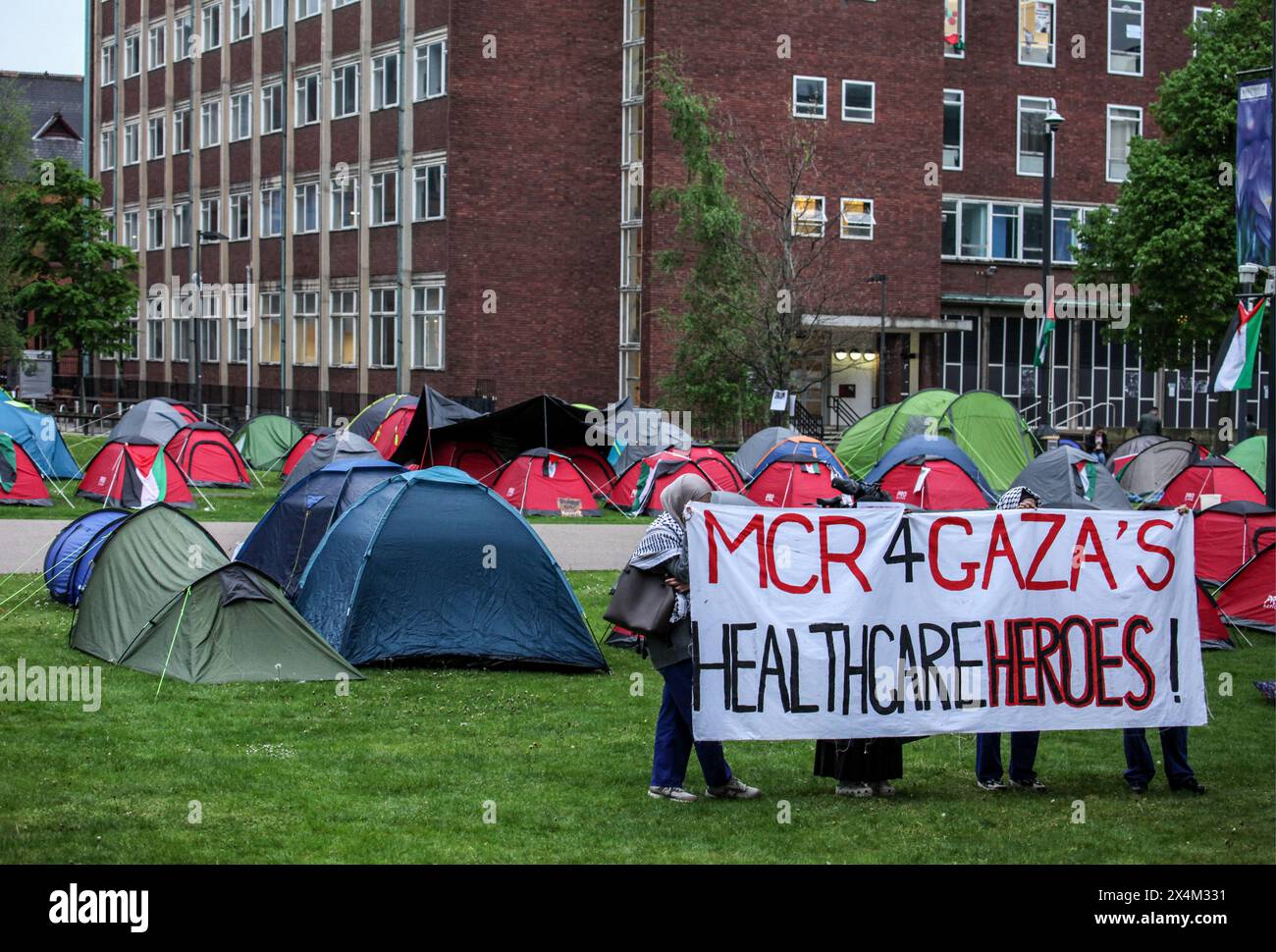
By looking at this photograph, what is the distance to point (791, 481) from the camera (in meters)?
28.1

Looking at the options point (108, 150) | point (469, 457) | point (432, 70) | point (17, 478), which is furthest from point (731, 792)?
point (108, 150)

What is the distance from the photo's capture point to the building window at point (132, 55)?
6550 cm

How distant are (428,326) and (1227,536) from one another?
3355 cm

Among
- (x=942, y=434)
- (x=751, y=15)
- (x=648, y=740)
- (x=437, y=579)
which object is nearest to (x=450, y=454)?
(x=942, y=434)

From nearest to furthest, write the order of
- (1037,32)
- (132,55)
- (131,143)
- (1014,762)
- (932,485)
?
1. (1014,762)
2. (932,485)
3. (1037,32)
4. (132,55)
5. (131,143)

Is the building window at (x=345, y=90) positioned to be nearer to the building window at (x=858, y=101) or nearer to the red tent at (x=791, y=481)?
the building window at (x=858, y=101)

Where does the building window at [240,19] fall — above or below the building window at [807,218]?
above

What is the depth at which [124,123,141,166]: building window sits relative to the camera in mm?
65875

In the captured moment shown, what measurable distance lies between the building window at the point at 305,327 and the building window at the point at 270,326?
1216 millimetres

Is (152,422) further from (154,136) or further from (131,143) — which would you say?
(131,143)

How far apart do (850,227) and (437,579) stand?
123 feet

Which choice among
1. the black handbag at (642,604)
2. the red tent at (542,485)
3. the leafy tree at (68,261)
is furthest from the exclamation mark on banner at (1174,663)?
the leafy tree at (68,261)

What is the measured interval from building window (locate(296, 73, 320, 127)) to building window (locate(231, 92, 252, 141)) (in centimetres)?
371

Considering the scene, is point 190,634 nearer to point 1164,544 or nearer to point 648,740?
point 648,740
